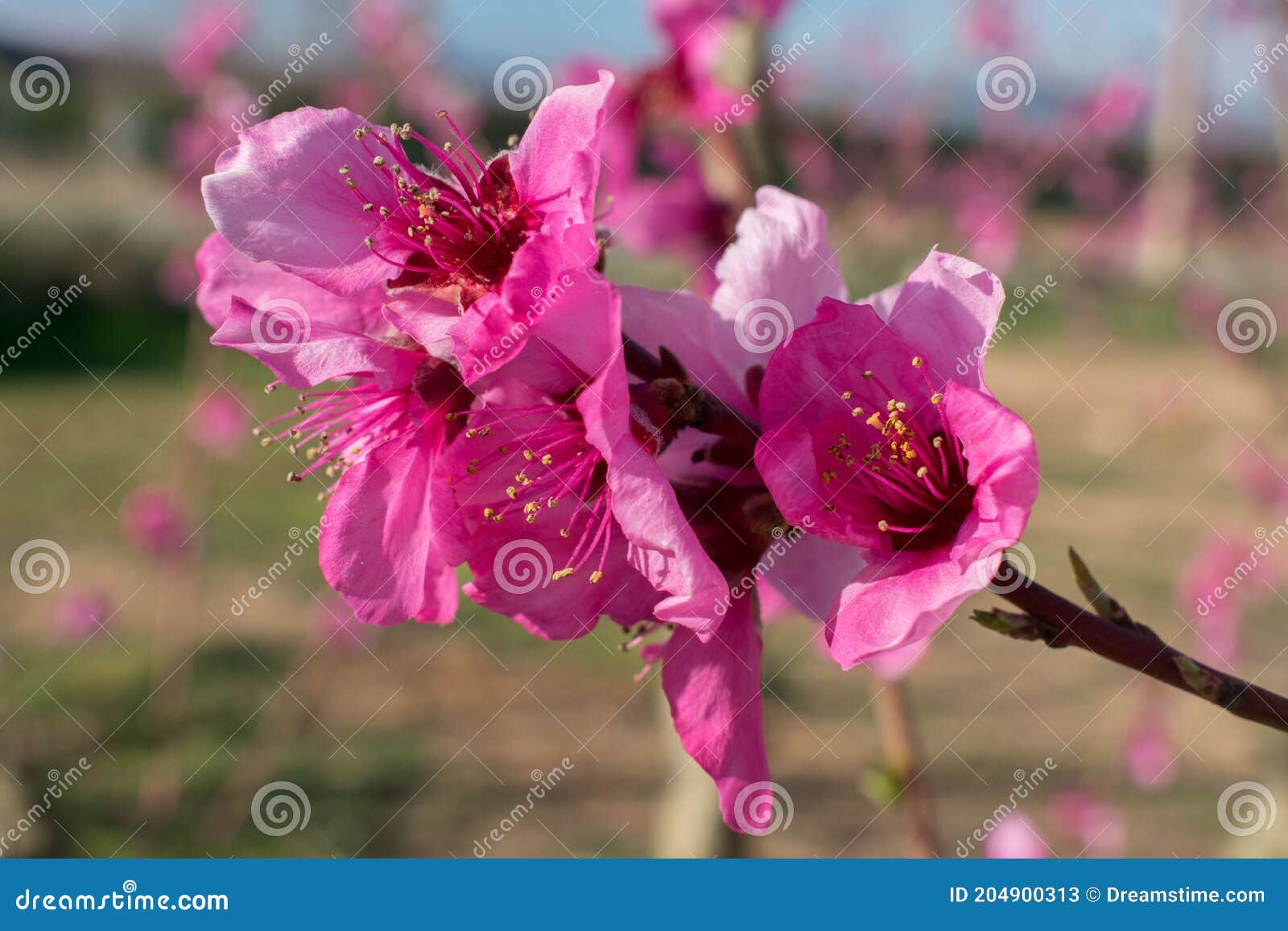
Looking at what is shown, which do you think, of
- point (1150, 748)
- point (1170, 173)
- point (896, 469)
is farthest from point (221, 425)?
point (1170, 173)

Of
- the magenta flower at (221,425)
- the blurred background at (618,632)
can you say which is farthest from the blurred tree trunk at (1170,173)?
the magenta flower at (221,425)

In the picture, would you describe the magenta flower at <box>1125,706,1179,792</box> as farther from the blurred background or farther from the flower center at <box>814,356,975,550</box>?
the flower center at <box>814,356,975,550</box>

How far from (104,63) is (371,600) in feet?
46.3

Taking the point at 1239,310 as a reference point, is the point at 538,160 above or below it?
below

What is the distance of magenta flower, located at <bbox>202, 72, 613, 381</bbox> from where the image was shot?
0.99 metres

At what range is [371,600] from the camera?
1.01 m

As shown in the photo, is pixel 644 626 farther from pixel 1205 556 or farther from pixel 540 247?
pixel 1205 556

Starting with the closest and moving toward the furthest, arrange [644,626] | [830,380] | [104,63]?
A: [830,380] → [644,626] → [104,63]

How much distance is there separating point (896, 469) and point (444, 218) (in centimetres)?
51

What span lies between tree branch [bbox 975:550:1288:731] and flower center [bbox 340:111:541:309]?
0.56 meters

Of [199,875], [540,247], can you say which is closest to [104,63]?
[199,875]

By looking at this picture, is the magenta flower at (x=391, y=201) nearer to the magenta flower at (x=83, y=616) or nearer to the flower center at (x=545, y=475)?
the flower center at (x=545, y=475)

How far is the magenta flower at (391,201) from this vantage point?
3.25ft

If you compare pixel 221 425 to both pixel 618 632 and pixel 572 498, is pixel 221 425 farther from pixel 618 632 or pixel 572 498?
pixel 572 498
